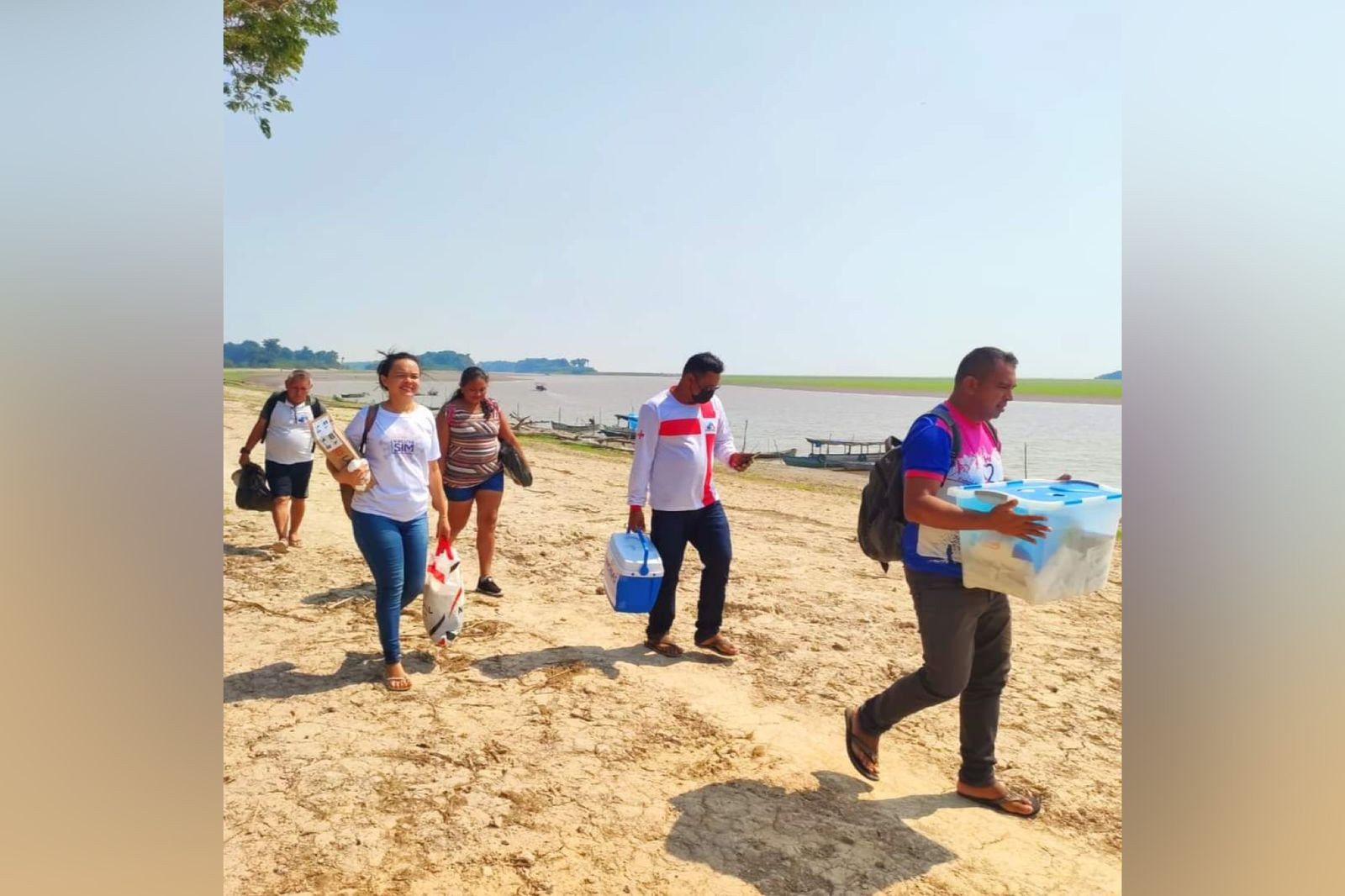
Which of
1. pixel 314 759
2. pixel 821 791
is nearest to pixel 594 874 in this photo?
pixel 821 791

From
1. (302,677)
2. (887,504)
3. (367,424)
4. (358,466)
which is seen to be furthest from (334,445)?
(887,504)

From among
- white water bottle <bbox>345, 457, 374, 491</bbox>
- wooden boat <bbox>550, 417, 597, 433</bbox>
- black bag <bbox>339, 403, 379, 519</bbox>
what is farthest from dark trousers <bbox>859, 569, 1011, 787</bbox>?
wooden boat <bbox>550, 417, 597, 433</bbox>

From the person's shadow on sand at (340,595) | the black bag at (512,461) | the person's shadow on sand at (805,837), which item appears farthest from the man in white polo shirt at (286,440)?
the person's shadow on sand at (805,837)

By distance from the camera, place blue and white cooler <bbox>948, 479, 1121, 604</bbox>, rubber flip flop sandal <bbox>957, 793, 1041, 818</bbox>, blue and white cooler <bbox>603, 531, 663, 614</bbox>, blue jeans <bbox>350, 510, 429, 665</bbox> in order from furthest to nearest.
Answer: blue and white cooler <bbox>603, 531, 663, 614</bbox> < blue jeans <bbox>350, 510, 429, 665</bbox> < rubber flip flop sandal <bbox>957, 793, 1041, 818</bbox> < blue and white cooler <bbox>948, 479, 1121, 604</bbox>

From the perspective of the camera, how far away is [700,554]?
4.62 m

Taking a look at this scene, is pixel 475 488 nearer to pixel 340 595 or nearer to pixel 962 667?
pixel 340 595

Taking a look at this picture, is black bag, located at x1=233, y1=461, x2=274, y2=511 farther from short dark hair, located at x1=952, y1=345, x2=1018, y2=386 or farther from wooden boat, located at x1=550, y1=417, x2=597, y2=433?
wooden boat, located at x1=550, y1=417, x2=597, y2=433

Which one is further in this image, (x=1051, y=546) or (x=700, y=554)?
(x=700, y=554)

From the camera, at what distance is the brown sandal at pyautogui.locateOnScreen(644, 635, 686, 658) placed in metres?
4.71

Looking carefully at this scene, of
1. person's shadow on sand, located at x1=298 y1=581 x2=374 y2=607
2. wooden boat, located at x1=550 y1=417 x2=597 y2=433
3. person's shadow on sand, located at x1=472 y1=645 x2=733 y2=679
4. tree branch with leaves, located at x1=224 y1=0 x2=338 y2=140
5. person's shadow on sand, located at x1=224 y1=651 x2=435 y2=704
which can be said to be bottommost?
person's shadow on sand, located at x1=472 y1=645 x2=733 y2=679

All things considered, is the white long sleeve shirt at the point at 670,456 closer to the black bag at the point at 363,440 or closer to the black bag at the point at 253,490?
the black bag at the point at 363,440

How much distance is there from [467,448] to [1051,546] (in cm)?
378

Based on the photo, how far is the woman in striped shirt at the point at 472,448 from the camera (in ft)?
17.8
